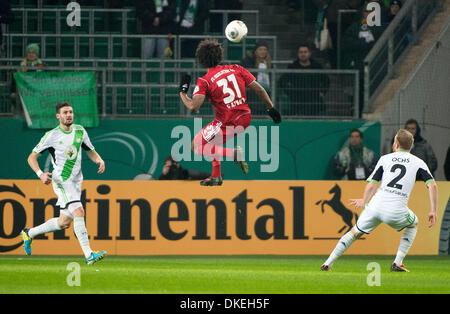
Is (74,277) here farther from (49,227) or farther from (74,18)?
(74,18)

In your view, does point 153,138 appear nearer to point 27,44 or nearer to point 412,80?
point 27,44

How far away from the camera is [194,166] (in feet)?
59.4

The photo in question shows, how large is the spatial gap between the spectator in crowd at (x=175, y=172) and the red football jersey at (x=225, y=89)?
5646 millimetres

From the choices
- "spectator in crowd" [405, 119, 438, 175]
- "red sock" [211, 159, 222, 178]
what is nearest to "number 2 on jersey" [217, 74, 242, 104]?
"red sock" [211, 159, 222, 178]

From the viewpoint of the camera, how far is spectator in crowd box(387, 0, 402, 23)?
19.3 meters

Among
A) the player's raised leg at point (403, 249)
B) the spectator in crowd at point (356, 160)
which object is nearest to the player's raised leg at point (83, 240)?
the player's raised leg at point (403, 249)

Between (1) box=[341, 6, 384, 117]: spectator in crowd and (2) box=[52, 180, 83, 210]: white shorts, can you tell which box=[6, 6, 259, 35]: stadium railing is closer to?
(1) box=[341, 6, 384, 117]: spectator in crowd

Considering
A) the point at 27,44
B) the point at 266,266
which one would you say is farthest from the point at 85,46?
the point at 266,266

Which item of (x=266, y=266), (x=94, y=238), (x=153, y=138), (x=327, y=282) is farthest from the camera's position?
(x=153, y=138)

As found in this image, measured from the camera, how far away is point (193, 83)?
1767cm

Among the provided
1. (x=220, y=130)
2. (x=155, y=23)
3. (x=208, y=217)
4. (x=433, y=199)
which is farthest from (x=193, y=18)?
(x=433, y=199)

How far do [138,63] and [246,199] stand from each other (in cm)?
430

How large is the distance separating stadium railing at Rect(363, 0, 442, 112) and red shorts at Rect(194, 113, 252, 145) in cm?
715

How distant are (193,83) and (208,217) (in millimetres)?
3066
